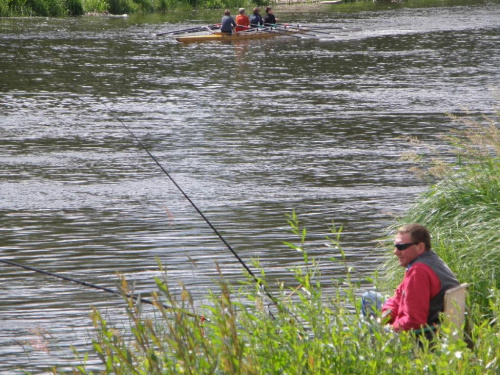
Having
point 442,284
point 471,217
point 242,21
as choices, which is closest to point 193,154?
point 471,217

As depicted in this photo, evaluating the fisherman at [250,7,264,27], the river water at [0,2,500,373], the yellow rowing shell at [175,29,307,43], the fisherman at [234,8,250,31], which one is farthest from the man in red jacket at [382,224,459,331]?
the fisherman at [250,7,264,27]

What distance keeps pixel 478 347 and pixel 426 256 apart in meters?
1.21

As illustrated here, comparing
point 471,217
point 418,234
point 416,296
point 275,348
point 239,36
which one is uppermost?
point 418,234

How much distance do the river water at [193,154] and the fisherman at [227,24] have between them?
0.93 metres

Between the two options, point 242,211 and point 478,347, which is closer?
point 478,347

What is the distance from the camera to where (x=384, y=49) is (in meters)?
30.4

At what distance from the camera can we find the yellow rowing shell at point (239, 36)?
32494 millimetres

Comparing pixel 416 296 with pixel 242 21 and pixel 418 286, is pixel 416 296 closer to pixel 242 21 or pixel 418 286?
pixel 418 286

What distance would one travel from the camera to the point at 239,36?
3353 cm

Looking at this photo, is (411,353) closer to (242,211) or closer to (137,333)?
(137,333)

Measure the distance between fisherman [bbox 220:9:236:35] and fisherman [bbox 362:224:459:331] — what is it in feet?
90.2

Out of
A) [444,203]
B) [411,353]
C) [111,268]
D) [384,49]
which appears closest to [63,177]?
[111,268]

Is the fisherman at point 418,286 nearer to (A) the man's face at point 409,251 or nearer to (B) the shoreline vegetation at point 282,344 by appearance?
(A) the man's face at point 409,251

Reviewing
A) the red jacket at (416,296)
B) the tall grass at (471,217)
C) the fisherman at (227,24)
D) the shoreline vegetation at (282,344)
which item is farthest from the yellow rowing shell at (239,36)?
the shoreline vegetation at (282,344)
